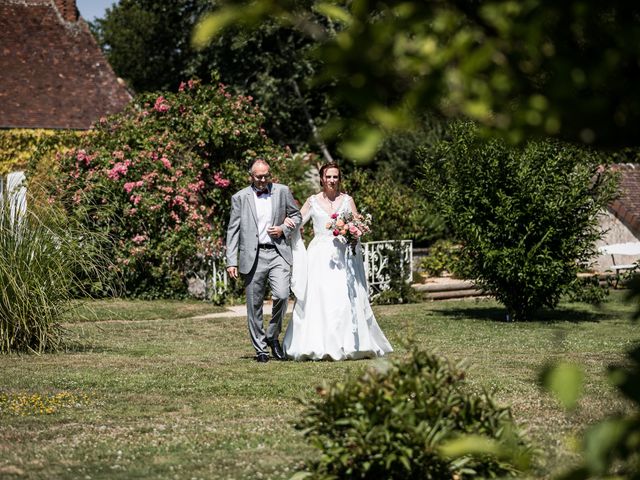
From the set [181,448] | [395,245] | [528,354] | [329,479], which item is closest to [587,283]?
[395,245]

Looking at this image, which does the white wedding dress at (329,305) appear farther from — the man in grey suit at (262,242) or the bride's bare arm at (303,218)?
the man in grey suit at (262,242)

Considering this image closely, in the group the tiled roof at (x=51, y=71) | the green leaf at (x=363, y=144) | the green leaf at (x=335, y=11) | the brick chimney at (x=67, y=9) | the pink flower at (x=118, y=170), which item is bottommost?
the green leaf at (x=363, y=144)

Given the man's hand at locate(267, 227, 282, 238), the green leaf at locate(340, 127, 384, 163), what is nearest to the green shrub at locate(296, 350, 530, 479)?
the green leaf at locate(340, 127, 384, 163)

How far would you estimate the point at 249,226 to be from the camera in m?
12.2

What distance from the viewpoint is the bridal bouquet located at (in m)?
12.5

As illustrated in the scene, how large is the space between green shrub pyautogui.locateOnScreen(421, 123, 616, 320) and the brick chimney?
17.7 metres

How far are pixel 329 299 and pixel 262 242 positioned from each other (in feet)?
3.63

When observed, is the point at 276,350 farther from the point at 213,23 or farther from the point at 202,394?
the point at 213,23

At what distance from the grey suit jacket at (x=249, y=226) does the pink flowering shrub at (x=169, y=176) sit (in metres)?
8.18

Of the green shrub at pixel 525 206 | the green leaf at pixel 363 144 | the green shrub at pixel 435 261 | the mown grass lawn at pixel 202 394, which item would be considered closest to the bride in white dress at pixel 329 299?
the mown grass lawn at pixel 202 394

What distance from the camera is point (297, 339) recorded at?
12.4 m

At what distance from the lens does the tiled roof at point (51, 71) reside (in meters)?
28.3

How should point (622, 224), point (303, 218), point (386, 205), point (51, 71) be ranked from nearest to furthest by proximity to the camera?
point (303, 218) < point (386, 205) < point (51, 71) < point (622, 224)

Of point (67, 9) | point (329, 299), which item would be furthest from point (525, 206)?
point (67, 9)
